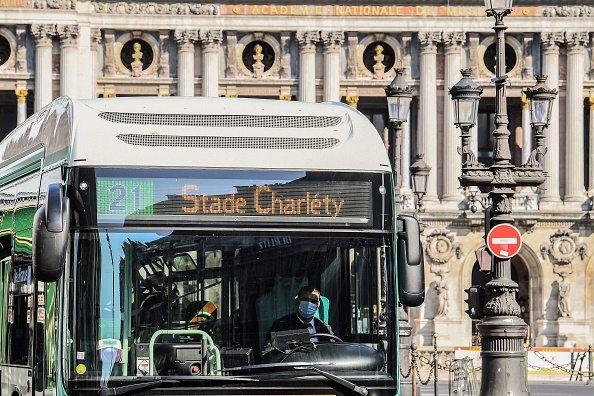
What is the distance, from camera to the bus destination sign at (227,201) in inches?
503

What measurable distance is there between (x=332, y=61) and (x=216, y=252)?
47.8 m

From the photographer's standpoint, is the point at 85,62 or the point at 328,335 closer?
the point at 328,335

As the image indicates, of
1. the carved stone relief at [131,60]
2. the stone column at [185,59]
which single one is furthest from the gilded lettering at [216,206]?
the carved stone relief at [131,60]

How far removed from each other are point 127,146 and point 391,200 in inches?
77.3

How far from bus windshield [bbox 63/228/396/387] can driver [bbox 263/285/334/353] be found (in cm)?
1

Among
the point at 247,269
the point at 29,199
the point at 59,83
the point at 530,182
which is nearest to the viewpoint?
the point at 247,269

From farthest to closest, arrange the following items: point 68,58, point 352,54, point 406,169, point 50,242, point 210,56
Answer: point 406,169
point 352,54
point 210,56
point 68,58
point 50,242

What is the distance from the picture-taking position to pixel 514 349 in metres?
21.8

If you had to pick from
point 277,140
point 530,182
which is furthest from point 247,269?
point 530,182

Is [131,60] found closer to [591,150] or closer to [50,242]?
[591,150]

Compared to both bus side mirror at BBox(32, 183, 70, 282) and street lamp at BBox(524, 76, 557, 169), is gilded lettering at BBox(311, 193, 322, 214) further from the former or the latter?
street lamp at BBox(524, 76, 557, 169)

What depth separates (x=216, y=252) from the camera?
12.8m

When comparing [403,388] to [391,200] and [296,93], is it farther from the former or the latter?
[296,93]

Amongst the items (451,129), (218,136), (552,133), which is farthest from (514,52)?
(218,136)
